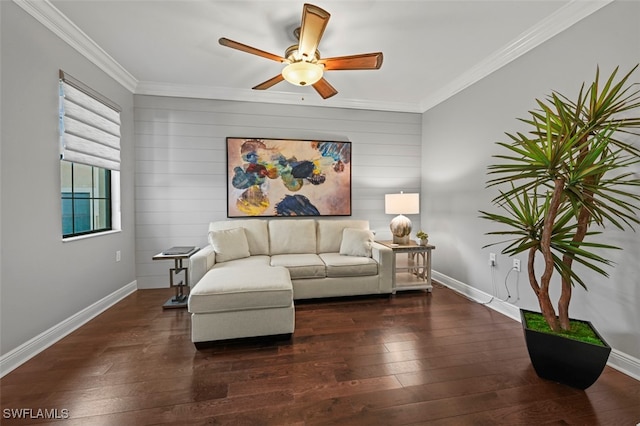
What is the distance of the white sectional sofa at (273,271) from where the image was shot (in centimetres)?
215

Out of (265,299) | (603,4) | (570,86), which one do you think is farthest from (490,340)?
(603,4)

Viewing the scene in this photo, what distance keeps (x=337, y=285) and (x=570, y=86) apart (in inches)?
109

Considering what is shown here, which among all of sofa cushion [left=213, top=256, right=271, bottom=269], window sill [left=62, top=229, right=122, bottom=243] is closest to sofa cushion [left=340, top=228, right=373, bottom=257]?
sofa cushion [left=213, top=256, right=271, bottom=269]

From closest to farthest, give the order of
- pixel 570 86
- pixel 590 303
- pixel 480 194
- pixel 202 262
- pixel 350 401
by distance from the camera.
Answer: pixel 350 401 < pixel 590 303 < pixel 570 86 < pixel 202 262 < pixel 480 194

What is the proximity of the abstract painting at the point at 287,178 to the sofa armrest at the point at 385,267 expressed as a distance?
964 millimetres

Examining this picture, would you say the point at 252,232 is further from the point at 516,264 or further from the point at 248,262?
the point at 516,264

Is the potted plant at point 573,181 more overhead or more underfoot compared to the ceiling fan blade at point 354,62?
more underfoot

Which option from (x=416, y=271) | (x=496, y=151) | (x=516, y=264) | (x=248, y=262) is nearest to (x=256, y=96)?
(x=248, y=262)

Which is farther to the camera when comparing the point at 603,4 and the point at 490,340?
the point at 490,340

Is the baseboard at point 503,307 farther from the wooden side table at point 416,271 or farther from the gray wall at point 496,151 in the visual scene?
the wooden side table at point 416,271

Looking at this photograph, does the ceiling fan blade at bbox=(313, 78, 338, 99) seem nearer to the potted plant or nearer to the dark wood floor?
the potted plant

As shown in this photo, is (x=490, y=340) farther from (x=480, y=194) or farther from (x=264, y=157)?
(x=264, y=157)

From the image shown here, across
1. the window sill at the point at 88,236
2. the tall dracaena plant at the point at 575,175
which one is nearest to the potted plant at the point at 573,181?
the tall dracaena plant at the point at 575,175

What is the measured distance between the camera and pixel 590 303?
207 centimetres
